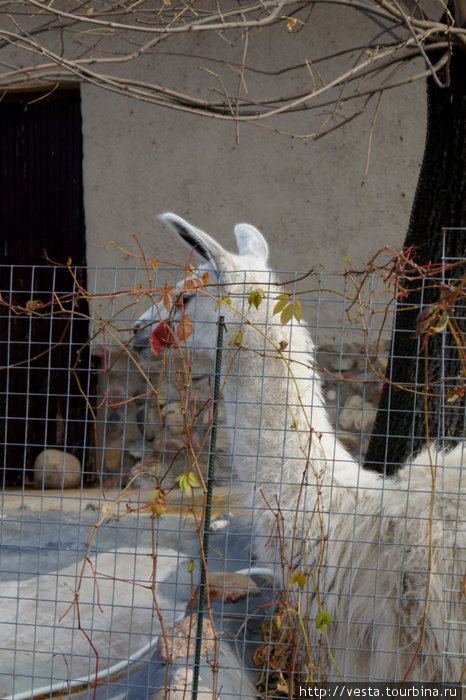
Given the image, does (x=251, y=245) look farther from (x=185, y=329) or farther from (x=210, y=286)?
(x=185, y=329)

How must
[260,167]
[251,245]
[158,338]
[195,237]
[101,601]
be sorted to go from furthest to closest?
[260,167], [101,601], [251,245], [195,237], [158,338]

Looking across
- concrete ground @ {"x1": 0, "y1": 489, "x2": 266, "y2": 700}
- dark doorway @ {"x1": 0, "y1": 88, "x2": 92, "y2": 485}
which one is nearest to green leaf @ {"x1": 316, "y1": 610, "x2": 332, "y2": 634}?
concrete ground @ {"x1": 0, "y1": 489, "x2": 266, "y2": 700}

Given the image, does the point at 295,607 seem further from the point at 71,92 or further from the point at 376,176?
the point at 71,92

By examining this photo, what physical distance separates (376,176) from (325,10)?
128 centimetres

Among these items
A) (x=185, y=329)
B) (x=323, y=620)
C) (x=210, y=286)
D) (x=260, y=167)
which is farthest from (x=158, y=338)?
(x=260, y=167)

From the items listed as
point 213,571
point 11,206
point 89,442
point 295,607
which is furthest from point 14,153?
point 295,607

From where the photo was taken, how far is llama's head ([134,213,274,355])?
2461 mm

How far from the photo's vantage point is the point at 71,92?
6168mm

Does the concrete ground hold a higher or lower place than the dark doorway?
lower

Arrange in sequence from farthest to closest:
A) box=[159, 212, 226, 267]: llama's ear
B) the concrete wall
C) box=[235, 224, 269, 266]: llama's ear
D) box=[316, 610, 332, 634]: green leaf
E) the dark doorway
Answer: the dark doorway < the concrete wall < box=[235, 224, 269, 266]: llama's ear < box=[159, 212, 226, 267]: llama's ear < box=[316, 610, 332, 634]: green leaf

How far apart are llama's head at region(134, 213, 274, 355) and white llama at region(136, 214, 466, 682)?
0.04 ft

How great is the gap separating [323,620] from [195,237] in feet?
4.54

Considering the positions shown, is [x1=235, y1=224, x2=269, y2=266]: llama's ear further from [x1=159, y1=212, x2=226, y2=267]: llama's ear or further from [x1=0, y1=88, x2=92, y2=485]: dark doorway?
[x1=0, y1=88, x2=92, y2=485]: dark doorway

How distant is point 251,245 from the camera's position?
345 centimetres
